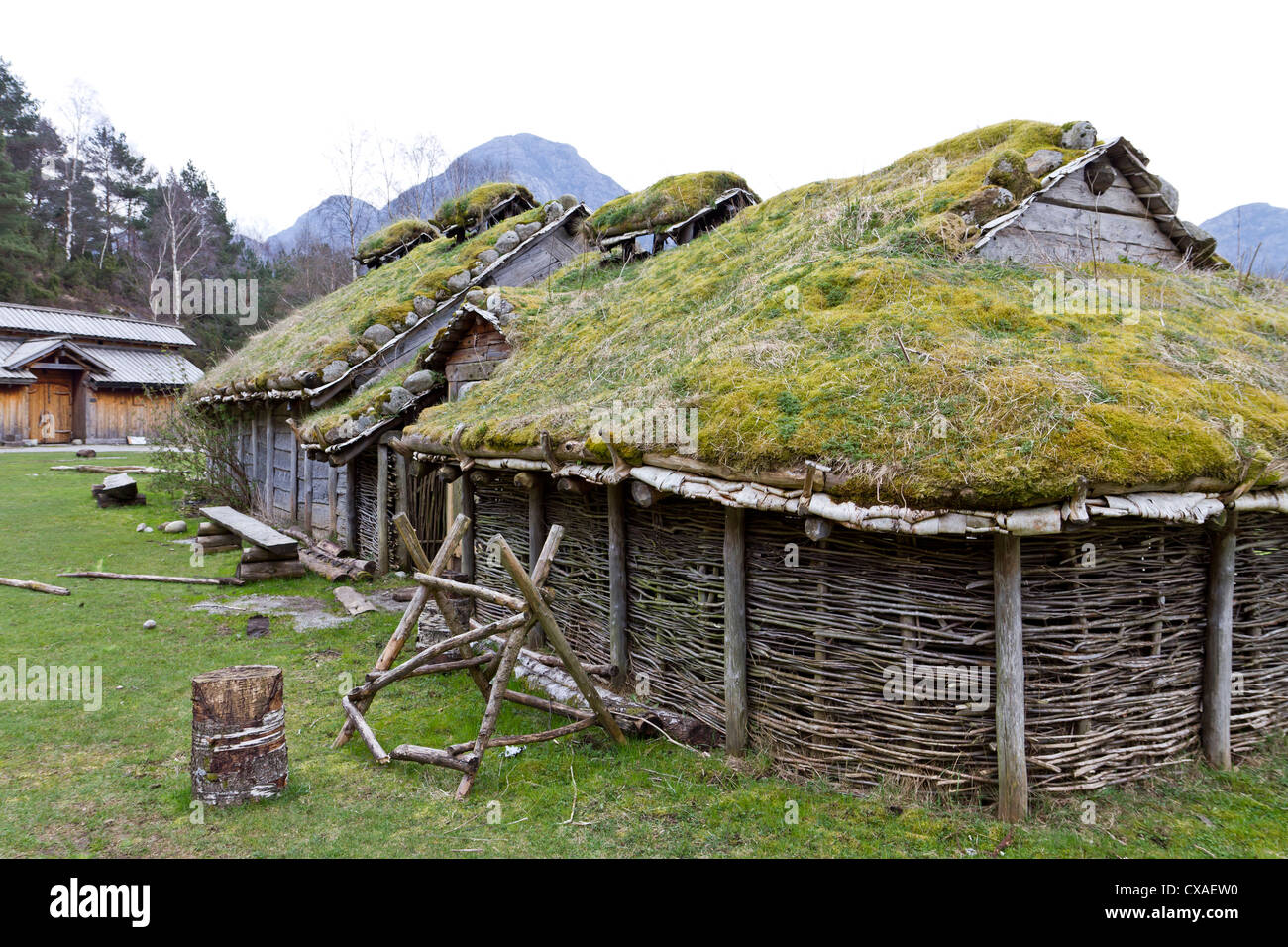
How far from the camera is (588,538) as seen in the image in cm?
803

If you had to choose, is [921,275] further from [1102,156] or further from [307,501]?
[307,501]

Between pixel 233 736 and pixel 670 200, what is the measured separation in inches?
443

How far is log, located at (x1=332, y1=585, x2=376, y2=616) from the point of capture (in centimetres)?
1126

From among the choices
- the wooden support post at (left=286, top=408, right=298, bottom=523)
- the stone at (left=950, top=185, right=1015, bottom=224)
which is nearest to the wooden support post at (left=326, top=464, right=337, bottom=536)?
the wooden support post at (left=286, top=408, right=298, bottom=523)

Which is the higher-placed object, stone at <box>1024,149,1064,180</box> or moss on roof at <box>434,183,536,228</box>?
moss on roof at <box>434,183,536,228</box>

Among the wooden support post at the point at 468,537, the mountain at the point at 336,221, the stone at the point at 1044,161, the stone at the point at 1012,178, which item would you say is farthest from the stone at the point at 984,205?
the mountain at the point at 336,221

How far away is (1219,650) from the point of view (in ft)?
19.0

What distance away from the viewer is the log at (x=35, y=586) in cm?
1166

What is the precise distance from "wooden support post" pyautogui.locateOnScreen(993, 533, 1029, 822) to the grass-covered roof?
539 mm

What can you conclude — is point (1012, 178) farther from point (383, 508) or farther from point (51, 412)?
point (51, 412)

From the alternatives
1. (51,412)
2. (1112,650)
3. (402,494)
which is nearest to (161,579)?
(402,494)

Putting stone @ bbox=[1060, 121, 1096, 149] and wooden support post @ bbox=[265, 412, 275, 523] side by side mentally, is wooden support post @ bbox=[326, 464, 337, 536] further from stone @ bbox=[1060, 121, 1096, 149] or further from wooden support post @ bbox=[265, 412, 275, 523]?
stone @ bbox=[1060, 121, 1096, 149]
